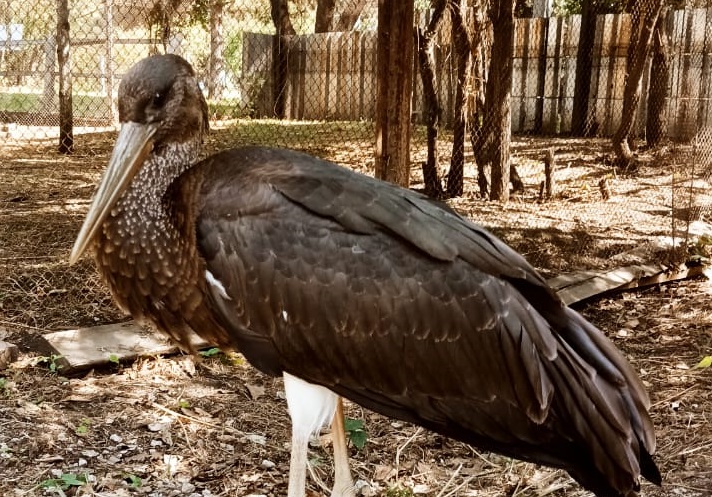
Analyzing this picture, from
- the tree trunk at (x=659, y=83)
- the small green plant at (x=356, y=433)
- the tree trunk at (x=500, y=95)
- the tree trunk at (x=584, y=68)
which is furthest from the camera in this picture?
the tree trunk at (x=584, y=68)

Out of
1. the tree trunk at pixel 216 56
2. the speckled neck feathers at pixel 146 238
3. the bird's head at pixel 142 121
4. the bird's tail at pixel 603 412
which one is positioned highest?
the tree trunk at pixel 216 56

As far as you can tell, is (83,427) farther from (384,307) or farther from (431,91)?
(431,91)

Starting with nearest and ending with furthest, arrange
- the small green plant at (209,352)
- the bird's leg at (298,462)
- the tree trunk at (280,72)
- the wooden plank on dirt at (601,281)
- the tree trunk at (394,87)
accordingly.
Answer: the bird's leg at (298,462) < the small green plant at (209,352) < the tree trunk at (394,87) < the wooden plank on dirt at (601,281) < the tree trunk at (280,72)

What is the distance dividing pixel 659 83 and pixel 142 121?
29.8 feet

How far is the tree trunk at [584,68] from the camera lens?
Answer: 12.6 m

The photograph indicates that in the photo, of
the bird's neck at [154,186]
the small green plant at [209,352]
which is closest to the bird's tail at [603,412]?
the bird's neck at [154,186]

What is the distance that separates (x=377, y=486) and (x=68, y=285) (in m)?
2.52

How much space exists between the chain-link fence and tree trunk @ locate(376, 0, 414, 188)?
1676 mm

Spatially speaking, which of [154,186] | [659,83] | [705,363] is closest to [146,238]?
[154,186]

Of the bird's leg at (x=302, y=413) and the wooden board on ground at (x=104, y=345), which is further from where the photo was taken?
the wooden board on ground at (x=104, y=345)

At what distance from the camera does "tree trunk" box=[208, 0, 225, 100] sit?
9539 millimetres

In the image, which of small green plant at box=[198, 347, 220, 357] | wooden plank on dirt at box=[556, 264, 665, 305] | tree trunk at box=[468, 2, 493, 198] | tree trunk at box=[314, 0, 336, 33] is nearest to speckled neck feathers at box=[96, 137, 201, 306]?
small green plant at box=[198, 347, 220, 357]

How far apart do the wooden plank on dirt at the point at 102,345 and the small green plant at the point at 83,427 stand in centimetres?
47

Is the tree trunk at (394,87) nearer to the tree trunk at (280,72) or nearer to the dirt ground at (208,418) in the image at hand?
the dirt ground at (208,418)
